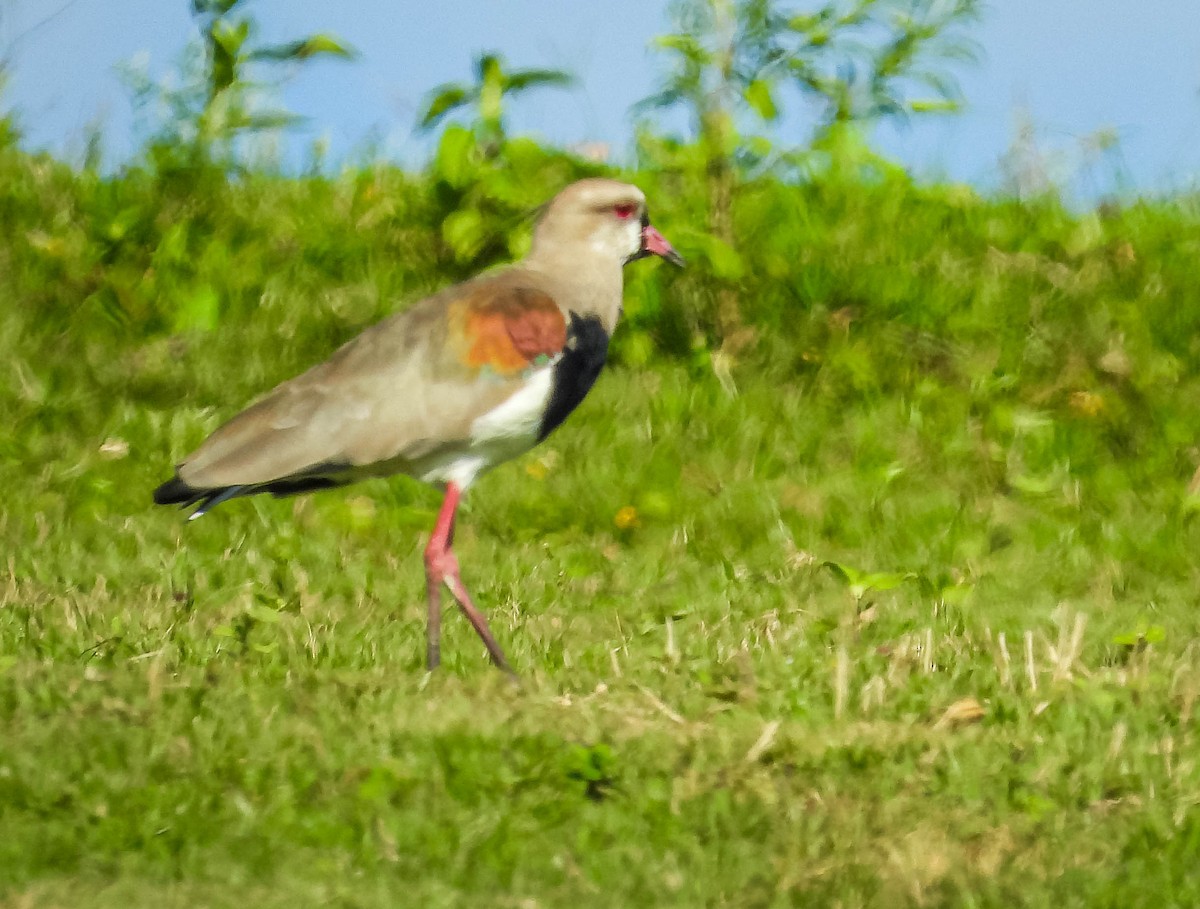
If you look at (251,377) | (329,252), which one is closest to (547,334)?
(251,377)

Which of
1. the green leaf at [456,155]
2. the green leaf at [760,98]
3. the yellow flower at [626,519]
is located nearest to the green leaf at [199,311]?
→ the green leaf at [456,155]

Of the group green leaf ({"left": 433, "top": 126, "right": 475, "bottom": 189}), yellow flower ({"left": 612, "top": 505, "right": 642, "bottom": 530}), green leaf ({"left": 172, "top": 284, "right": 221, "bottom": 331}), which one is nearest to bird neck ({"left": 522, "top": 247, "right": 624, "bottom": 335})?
yellow flower ({"left": 612, "top": 505, "right": 642, "bottom": 530})

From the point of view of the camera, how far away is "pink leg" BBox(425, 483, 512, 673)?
5113mm

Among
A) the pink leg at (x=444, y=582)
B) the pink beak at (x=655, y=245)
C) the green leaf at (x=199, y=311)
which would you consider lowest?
the green leaf at (x=199, y=311)

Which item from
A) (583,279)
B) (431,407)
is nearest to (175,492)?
(431,407)

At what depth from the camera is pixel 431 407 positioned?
520 cm

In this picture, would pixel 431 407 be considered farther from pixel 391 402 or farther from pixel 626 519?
pixel 626 519

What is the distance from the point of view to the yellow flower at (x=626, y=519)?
717 cm

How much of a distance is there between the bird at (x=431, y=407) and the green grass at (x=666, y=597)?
0.39 m

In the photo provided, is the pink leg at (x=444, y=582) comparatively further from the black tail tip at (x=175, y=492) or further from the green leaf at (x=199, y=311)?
the green leaf at (x=199, y=311)

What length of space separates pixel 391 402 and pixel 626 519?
7.09ft

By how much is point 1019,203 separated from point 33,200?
17.7 feet

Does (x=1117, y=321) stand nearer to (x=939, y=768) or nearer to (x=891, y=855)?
(x=939, y=768)

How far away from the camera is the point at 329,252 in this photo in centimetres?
916
